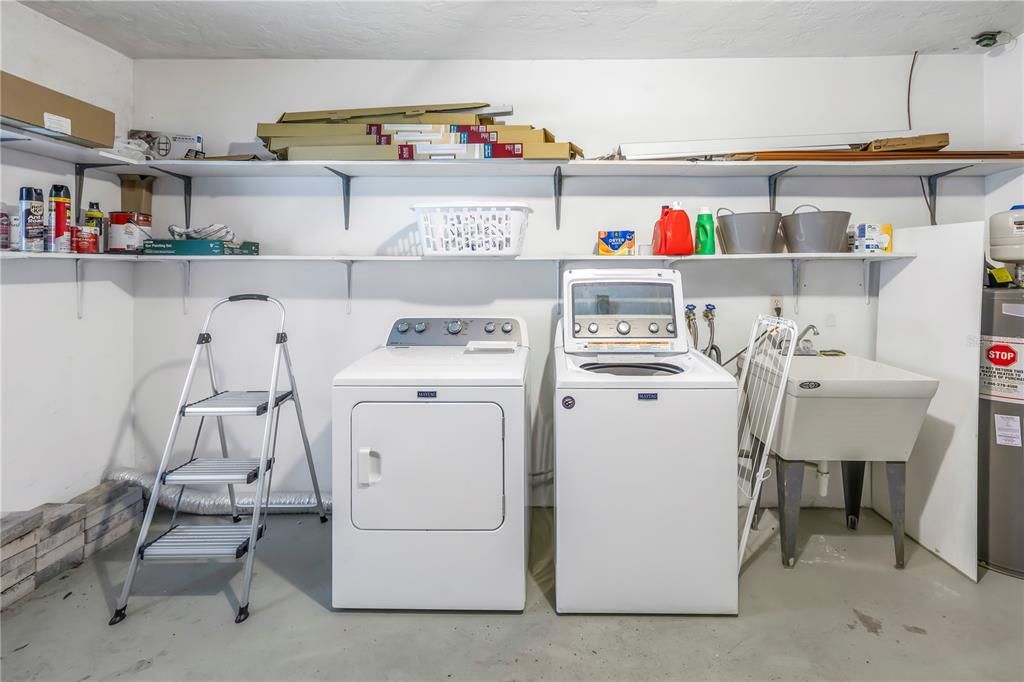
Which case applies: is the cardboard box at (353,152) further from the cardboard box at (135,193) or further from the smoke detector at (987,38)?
the smoke detector at (987,38)

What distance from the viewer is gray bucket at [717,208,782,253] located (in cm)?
246

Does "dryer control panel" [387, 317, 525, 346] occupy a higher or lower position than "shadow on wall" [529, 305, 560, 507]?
higher

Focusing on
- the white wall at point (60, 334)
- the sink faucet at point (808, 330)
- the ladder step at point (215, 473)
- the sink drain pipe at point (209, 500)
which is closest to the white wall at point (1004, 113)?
the sink faucet at point (808, 330)

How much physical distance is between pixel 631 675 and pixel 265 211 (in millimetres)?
2692

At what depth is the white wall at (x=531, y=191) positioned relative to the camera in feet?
9.05

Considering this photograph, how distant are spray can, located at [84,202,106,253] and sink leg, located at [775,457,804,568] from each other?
3.20 m

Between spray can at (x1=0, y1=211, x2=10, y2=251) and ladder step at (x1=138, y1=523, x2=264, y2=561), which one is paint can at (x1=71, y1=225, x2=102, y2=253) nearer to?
spray can at (x1=0, y1=211, x2=10, y2=251)

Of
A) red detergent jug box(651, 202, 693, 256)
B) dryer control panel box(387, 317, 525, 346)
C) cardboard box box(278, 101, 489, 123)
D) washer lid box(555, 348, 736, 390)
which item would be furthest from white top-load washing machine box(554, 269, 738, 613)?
cardboard box box(278, 101, 489, 123)

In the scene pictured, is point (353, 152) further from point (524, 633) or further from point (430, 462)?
point (524, 633)

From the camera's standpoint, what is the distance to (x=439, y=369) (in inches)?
78.7

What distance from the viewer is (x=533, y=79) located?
110 inches

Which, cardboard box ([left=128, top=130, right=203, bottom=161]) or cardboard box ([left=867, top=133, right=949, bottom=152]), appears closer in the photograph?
cardboard box ([left=867, top=133, right=949, bottom=152])

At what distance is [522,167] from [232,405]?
5.43ft

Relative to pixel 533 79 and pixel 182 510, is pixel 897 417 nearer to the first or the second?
pixel 533 79
